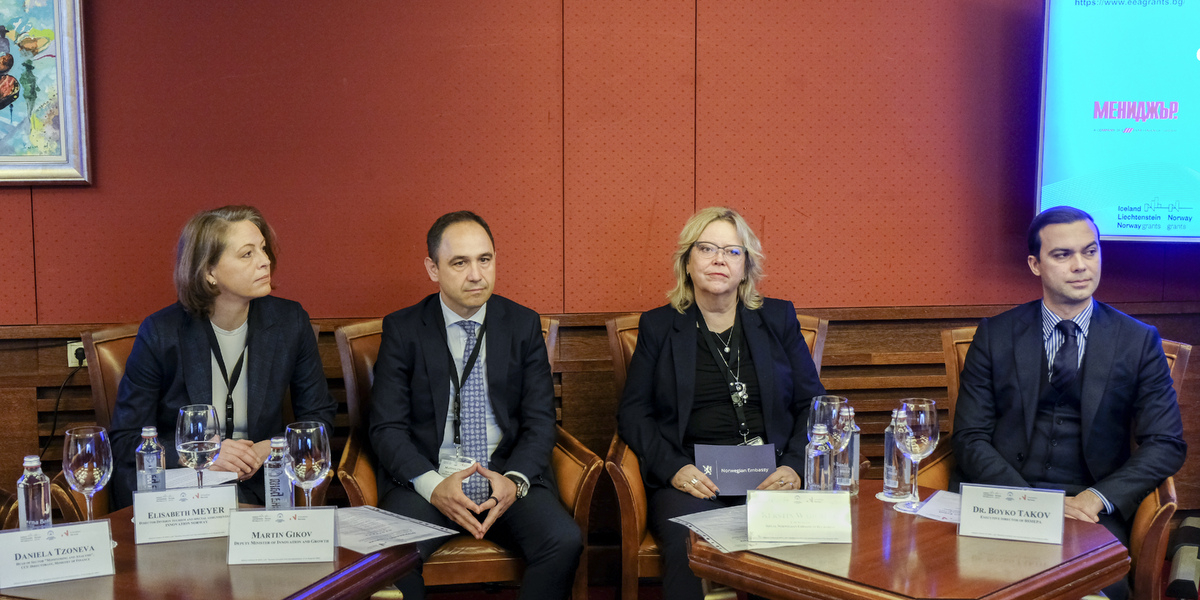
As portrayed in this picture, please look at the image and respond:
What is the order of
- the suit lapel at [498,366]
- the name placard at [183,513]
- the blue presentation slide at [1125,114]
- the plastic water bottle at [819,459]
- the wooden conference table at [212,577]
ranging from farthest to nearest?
the blue presentation slide at [1125,114], the suit lapel at [498,366], the plastic water bottle at [819,459], the name placard at [183,513], the wooden conference table at [212,577]

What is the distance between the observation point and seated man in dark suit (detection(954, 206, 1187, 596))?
259 centimetres

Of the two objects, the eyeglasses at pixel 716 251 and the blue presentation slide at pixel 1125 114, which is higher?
the blue presentation slide at pixel 1125 114

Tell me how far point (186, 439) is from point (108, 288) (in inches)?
64.1

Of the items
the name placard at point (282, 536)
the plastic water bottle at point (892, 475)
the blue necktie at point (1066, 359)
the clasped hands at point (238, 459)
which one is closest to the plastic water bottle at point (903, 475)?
the plastic water bottle at point (892, 475)

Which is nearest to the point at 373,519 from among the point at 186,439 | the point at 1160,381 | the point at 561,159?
the point at 186,439

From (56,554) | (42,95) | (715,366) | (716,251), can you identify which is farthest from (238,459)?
(42,95)

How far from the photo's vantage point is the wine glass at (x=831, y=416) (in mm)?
2109

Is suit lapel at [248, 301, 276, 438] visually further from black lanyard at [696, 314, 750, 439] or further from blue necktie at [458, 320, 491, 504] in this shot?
black lanyard at [696, 314, 750, 439]

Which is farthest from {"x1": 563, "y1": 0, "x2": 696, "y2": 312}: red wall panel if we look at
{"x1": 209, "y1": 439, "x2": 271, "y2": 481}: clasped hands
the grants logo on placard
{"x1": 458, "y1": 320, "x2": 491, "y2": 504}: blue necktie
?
the grants logo on placard

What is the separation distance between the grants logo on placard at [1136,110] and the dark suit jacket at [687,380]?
1543 millimetres

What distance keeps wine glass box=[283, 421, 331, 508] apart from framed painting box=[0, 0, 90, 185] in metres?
1.93

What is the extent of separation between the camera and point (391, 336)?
2814mm

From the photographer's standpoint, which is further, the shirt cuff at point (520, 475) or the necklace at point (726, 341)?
the necklace at point (726, 341)

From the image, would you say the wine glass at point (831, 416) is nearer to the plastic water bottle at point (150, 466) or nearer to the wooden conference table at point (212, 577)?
the wooden conference table at point (212, 577)
